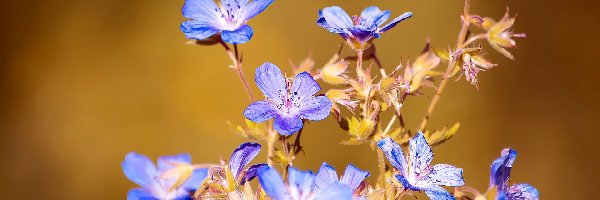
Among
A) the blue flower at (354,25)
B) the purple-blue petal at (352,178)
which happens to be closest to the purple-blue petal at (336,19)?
the blue flower at (354,25)

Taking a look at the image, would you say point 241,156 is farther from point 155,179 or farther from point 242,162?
point 155,179

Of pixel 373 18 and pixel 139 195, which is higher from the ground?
pixel 373 18

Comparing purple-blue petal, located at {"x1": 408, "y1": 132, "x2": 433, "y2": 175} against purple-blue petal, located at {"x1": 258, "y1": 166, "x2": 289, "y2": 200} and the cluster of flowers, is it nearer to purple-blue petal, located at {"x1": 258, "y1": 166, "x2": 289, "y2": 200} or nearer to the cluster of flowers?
the cluster of flowers

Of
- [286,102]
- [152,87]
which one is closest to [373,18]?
[286,102]

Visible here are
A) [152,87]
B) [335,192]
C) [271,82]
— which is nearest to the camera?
[335,192]

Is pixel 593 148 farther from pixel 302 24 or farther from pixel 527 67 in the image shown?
pixel 302 24
